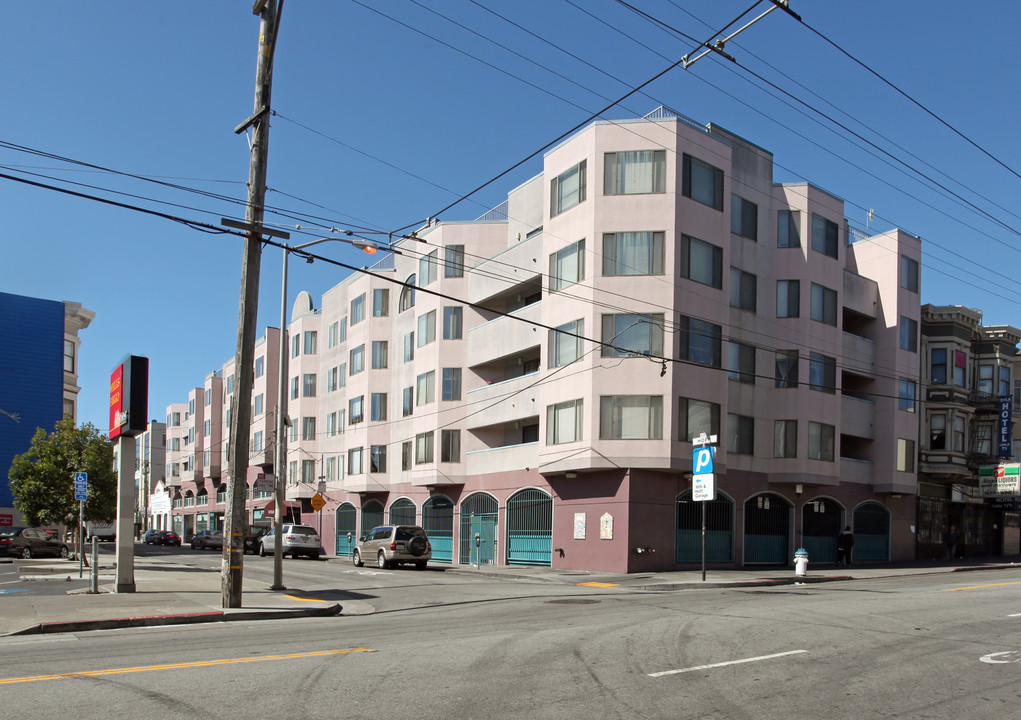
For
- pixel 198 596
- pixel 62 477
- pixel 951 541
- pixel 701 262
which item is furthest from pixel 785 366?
pixel 62 477

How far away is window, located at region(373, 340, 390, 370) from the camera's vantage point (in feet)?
162

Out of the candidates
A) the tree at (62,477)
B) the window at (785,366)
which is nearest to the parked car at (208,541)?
the tree at (62,477)

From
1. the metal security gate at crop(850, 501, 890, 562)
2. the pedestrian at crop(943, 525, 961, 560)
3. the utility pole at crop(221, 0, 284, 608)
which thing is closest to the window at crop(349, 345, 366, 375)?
the metal security gate at crop(850, 501, 890, 562)

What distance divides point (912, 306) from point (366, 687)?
38.6 metres

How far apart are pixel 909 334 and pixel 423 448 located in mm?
23755

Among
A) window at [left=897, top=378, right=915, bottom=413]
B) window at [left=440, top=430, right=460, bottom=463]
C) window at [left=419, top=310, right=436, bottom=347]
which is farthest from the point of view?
window at [left=419, top=310, right=436, bottom=347]

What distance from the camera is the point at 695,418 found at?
30.9 meters

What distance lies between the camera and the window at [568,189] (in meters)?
32.2

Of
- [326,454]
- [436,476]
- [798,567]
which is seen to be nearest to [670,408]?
[798,567]

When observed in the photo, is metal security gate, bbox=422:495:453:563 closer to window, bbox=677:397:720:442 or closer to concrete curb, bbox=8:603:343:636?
window, bbox=677:397:720:442

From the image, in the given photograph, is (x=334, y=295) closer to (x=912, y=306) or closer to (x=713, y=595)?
(x=912, y=306)

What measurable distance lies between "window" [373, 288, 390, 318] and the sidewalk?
21051 millimetres

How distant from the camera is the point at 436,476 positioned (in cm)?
4156

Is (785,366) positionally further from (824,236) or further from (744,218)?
(744,218)
